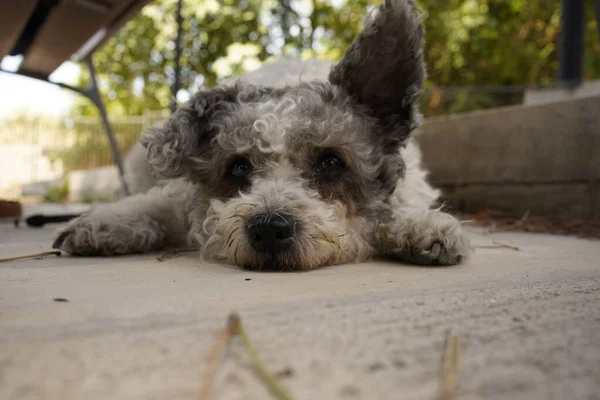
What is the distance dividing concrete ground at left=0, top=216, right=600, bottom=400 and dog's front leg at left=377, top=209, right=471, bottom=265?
30 cm

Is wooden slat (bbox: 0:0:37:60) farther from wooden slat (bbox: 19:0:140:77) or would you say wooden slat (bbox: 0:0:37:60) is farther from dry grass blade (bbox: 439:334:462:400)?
dry grass blade (bbox: 439:334:462:400)

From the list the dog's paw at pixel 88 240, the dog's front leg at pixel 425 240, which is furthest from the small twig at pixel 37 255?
the dog's front leg at pixel 425 240

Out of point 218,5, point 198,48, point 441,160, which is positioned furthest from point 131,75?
point 441,160

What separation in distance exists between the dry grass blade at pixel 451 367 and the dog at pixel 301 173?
1.20 metres

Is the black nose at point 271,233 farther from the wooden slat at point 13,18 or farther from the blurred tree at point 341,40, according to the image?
the blurred tree at point 341,40

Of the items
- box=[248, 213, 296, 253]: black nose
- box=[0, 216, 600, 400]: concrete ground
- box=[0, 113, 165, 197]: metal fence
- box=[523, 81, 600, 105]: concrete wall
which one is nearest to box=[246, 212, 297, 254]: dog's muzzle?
box=[248, 213, 296, 253]: black nose

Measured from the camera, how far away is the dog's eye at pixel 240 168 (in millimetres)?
2930

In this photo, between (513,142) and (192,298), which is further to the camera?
(513,142)

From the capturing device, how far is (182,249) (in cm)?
323

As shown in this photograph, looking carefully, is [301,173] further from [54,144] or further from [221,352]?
[54,144]

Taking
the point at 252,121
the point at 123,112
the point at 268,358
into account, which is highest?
the point at 123,112

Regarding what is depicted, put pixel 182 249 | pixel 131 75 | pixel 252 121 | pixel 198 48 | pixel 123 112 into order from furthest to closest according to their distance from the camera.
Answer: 1. pixel 123 112
2. pixel 131 75
3. pixel 198 48
4. pixel 182 249
5. pixel 252 121

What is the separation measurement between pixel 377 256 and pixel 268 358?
184cm

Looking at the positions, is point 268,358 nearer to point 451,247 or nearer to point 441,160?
point 451,247
